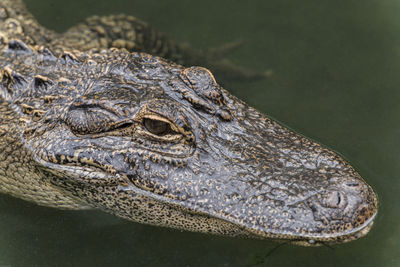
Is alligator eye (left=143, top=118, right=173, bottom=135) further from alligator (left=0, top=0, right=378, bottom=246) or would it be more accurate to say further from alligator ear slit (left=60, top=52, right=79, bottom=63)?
alligator ear slit (left=60, top=52, right=79, bottom=63)

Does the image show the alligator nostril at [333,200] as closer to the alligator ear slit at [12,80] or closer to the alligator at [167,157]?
the alligator at [167,157]

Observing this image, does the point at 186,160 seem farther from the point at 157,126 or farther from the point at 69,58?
the point at 69,58

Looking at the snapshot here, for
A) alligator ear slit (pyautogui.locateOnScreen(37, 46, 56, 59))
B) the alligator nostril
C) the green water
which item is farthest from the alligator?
the green water

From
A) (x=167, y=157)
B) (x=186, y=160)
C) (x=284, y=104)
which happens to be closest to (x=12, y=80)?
(x=167, y=157)

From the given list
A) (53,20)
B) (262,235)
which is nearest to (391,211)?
(262,235)

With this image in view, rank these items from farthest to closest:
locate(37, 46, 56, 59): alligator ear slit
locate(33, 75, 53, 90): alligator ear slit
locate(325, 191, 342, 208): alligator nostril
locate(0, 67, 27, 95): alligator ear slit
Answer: locate(37, 46, 56, 59): alligator ear slit < locate(0, 67, 27, 95): alligator ear slit < locate(33, 75, 53, 90): alligator ear slit < locate(325, 191, 342, 208): alligator nostril

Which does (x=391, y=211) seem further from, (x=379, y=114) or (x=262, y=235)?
(x=262, y=235)

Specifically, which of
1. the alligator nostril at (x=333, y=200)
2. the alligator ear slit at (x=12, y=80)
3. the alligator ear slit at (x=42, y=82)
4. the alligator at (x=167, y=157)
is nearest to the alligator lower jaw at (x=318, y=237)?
the alligator at (x=167, y=157)
